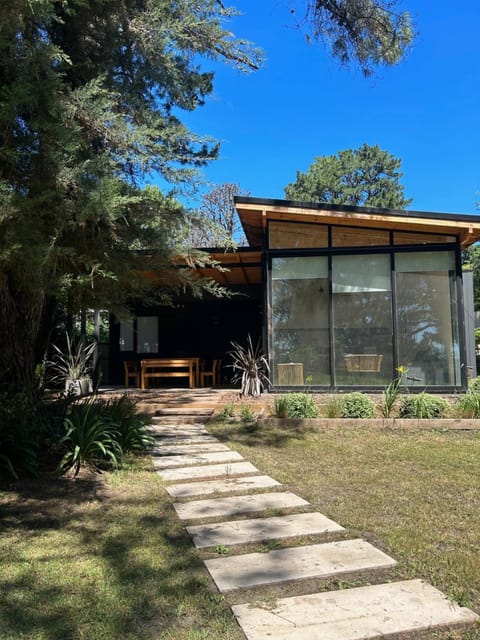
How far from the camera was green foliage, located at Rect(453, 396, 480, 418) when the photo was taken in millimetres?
6512

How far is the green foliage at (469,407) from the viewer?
6512mm

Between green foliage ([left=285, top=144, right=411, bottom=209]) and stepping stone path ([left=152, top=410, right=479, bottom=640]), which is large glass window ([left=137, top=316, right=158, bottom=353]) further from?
green foliage ([left=285, top=144, right=411, bottom=209])

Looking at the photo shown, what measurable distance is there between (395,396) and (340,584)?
16.1 ft

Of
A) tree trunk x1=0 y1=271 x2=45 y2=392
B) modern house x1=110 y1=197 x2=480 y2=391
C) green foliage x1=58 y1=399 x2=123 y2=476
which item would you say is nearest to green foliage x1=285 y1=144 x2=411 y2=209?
modern house x1=110 y1=197 x2=480 y2=391

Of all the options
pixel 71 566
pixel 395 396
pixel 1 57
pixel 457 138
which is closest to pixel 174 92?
pixel 1 57

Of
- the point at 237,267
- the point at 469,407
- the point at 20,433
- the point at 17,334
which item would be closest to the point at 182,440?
the point at 20,433

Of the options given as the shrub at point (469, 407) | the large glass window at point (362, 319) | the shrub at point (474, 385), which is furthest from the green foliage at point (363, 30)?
the shrub at point (474, 385)

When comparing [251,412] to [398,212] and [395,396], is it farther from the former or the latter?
[398,212]

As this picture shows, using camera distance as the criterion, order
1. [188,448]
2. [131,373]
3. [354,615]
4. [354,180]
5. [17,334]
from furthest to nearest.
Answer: [354,180], [131,373], [188,448], [17,334], [354,615]

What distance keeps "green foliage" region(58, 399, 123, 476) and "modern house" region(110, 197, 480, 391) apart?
445 cm

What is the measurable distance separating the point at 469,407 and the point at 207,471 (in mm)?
3968

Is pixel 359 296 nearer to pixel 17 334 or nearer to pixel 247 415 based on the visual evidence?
pixel 247 415

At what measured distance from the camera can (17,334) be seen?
15.8 ft

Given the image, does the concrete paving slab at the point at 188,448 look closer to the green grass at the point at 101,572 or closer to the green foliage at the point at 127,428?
the green foliage at the point at 127,428
